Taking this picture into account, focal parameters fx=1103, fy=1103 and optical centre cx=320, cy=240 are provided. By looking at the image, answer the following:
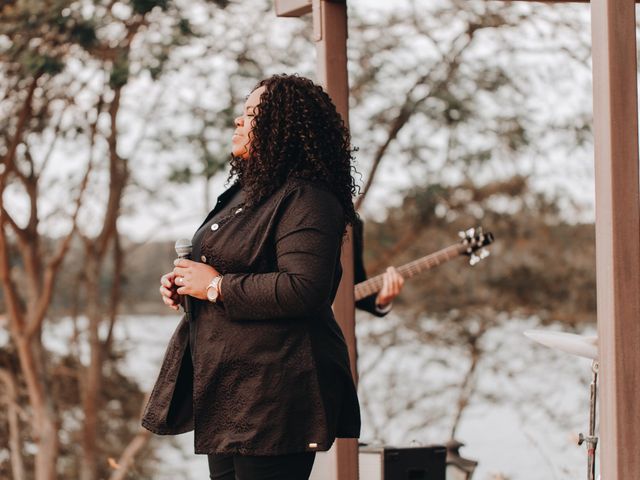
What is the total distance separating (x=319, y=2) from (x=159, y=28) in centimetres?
369

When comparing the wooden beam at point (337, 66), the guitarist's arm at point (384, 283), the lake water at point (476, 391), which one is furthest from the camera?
the lake water at point (476, 391)

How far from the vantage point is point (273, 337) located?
2207 millimetres

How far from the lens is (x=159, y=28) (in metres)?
6.93

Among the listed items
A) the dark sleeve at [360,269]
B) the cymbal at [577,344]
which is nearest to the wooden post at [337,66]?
the dark sleeve at [360,269]

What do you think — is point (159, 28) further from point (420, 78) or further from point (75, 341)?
point (75, 341)

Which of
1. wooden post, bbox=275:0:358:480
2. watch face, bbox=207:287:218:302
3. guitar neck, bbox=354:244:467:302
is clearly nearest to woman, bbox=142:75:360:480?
watch face, bbox=207:287:218:302

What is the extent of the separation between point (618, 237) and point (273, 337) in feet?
2.66

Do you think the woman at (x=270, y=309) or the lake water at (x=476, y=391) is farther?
the lake water at (x=476, y=391)

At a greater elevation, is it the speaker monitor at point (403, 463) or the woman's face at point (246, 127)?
the woman's face at point (246, 127)

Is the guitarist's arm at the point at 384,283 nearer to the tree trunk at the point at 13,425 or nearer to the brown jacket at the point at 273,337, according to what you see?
the brown jacket at the point at 273,337

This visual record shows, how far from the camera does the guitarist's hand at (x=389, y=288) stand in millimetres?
4008

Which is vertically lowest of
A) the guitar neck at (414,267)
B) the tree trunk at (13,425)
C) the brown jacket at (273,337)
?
the tree trunk at (13,425)

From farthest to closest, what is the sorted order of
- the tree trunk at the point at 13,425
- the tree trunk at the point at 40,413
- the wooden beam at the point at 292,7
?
1. the tree trunk at the point at 13,425
2. the tree trunk at the point at 40,413
3. the wooden beam at the point at 292,7

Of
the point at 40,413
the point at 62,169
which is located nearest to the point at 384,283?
the point at 40,413
